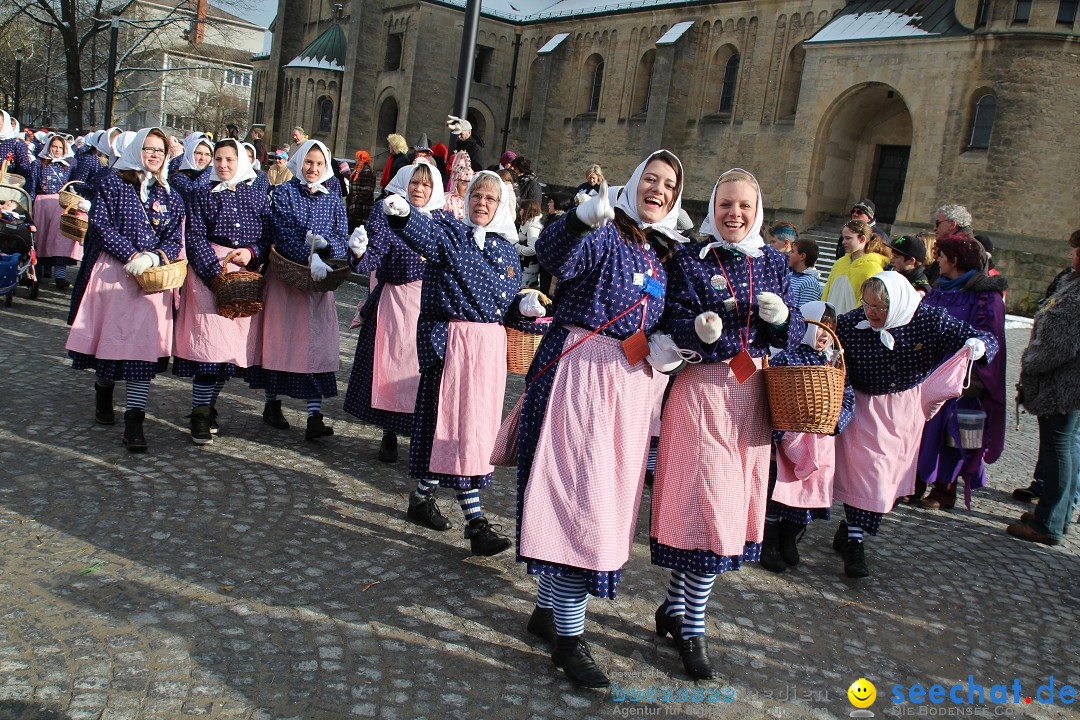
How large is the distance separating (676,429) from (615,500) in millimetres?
411

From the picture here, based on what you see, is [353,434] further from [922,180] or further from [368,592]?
[922,180]

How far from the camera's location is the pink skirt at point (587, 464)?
359 cm

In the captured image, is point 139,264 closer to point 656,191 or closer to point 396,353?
point 396,353

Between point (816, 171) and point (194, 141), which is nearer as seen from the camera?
point (194, 141)

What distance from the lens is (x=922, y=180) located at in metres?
24.7

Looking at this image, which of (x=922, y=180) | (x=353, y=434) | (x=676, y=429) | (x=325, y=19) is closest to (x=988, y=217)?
(x=922, y=180)

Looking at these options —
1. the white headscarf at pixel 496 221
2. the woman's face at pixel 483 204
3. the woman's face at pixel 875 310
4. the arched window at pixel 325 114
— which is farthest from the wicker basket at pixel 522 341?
the arched window at pixel 325 114

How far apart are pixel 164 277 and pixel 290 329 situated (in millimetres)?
981

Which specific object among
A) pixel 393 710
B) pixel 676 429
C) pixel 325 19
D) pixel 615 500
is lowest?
pixel 393 710

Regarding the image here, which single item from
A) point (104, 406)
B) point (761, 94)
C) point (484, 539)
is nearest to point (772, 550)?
point (484, 539)

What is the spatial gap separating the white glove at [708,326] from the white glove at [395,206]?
6.27 ft

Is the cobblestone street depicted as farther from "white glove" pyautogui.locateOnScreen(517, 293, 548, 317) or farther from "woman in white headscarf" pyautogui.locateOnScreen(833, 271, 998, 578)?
"white glove" pyautogui.locateOnScreen(517, 293, 548, 317)

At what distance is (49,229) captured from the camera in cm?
1180

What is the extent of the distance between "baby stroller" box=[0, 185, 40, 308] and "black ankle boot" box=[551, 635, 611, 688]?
28.1 ft
